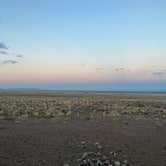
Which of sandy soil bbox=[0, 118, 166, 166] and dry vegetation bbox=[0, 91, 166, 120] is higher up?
dry vegetation bbox=[0, 91, 166, 120]

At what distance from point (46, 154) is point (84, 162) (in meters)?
Result: 1.96

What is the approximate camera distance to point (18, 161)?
411 inches

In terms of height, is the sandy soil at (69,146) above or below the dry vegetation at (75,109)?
below

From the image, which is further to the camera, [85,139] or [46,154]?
[85,139]

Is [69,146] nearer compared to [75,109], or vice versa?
[69,146]

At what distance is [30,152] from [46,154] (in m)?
0.68

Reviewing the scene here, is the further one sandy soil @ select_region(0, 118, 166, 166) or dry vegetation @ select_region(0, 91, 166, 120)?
dry vegetation @ select_region(0, 91, 166, 120)

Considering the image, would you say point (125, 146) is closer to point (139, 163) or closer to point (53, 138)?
point (139, 163)

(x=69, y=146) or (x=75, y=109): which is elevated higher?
(x=75, y=109)

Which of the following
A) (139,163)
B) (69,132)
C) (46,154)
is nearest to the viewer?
(139,163)

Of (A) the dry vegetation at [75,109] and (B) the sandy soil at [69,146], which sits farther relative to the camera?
(A) the dry vegetation at [75,109]

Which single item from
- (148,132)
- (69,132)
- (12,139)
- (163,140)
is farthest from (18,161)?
(148,132)

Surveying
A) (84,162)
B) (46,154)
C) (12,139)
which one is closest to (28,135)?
(12,139)

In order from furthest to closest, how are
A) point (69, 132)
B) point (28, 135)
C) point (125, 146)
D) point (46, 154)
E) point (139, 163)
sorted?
point (69, 132)
point (28, 135)
point (125, 146)
point (46, 154)
point (139, 163)
